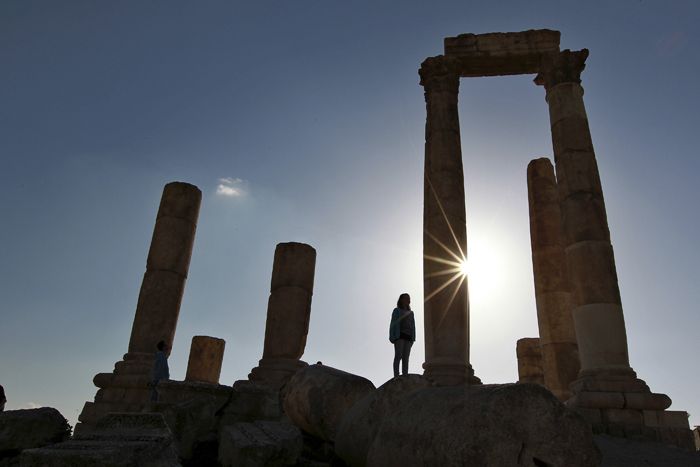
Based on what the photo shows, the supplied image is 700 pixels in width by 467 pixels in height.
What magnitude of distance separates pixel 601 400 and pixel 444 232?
485cm

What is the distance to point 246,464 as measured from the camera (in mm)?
4203

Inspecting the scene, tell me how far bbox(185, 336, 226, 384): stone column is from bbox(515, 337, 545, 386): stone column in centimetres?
1050

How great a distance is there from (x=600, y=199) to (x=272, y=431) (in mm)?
9259

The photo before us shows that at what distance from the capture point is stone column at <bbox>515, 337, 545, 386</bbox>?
16.1 m

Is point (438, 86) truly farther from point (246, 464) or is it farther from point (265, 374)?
point (246, 464)

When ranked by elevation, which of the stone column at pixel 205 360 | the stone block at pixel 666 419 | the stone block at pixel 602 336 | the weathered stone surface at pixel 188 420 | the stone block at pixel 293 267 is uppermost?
the stone block at pixel 293 267

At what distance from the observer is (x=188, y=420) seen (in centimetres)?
532

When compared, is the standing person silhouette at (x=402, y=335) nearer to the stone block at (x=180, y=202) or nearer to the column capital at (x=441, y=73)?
→ the stone block at (x=180, y=202)

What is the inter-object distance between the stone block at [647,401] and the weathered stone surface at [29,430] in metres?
8.69

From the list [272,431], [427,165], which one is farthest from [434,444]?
[427,165]

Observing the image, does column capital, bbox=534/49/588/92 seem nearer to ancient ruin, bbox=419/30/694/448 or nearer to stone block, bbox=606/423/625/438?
ancient ruin, bbox=419/30/694/448

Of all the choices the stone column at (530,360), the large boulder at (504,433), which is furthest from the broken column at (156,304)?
the stone column at (530,360)

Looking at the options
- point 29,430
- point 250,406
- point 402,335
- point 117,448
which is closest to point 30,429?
point 29,430

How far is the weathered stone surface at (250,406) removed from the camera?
601cm
